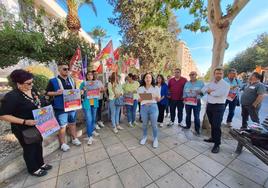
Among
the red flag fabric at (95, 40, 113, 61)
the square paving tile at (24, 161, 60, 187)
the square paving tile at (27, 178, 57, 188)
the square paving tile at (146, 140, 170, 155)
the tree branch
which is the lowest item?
the square paving tile at (146, 140, 170, 155)

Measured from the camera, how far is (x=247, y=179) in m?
2.08

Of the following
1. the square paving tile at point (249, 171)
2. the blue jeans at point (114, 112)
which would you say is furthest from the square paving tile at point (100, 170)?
the square paving tile at point (249, 171)

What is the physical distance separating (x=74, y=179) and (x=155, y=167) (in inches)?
56.7

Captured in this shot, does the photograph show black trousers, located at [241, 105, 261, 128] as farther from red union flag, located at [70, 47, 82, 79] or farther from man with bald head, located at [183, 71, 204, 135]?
red union flag, located at [70, 47, 82, 79]

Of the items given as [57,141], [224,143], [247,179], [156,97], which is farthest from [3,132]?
[224,143]

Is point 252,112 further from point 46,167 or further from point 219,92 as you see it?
point 46,167

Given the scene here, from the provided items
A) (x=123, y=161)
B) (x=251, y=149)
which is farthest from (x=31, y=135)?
(x=251, y=149)

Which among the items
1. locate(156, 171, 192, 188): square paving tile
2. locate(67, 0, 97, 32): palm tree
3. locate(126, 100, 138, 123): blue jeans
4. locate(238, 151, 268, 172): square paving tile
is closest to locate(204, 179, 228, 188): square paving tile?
locate(156, 171, 192, 188): square paving tile

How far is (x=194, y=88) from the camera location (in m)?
3.62

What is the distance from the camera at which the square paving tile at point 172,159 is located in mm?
2441

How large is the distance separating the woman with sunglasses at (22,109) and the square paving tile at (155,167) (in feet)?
6.09

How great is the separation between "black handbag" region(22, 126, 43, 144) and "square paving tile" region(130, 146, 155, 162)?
185 cm

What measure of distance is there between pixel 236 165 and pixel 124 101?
3.11 m

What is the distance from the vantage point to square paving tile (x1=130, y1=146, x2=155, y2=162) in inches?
104
